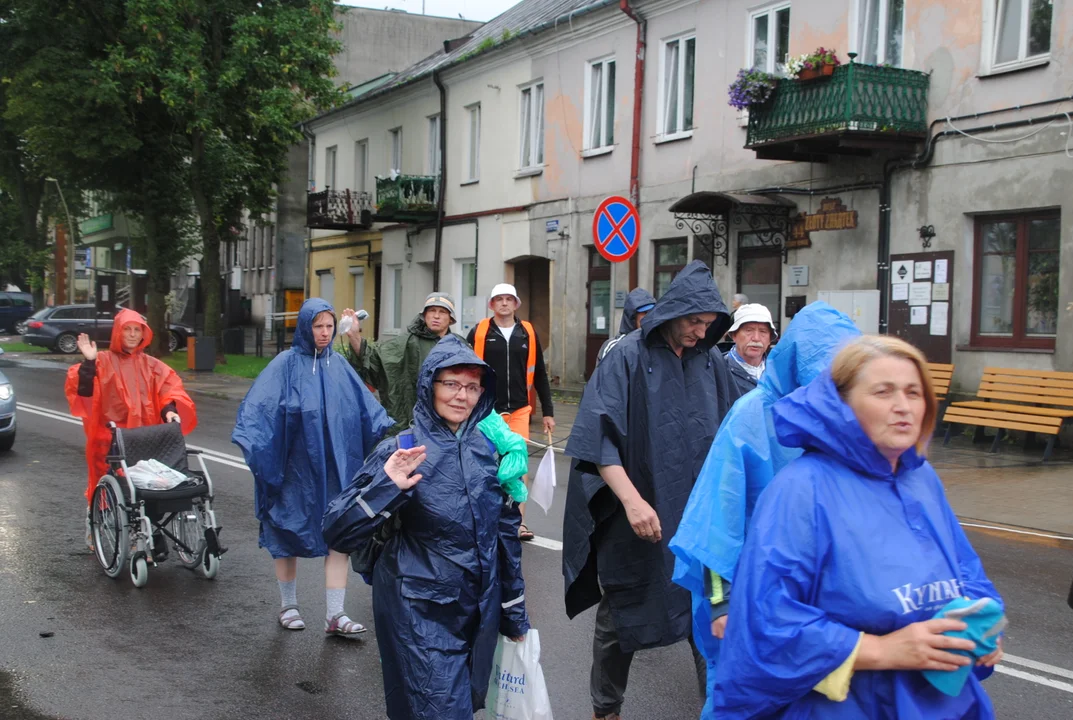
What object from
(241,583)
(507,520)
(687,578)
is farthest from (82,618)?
(687,578)

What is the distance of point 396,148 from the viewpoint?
30719 mm

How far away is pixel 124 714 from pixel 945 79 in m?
13.4

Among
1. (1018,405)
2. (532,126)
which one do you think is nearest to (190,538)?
(1018,405)

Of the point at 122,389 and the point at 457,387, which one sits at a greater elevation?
the point at 457,387

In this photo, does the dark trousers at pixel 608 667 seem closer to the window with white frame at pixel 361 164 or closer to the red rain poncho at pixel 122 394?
the red rain poncho at pixel 122 394

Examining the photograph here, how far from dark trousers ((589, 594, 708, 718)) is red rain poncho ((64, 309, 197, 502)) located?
406 cm

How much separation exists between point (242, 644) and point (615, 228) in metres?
8.75

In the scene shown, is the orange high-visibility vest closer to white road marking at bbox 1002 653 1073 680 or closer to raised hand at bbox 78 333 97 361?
raised hand at bbox 78 333 97 361

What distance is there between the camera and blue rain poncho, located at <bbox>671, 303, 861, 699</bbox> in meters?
2.84

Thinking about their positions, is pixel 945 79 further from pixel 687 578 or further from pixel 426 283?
pixel 426 283

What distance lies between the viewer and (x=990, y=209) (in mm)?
14164

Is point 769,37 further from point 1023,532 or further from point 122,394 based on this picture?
point 122,394

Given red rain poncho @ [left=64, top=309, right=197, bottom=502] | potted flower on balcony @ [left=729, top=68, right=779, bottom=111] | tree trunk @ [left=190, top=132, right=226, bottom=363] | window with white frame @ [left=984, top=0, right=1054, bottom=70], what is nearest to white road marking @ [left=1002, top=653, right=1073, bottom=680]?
red rain poncho @ [left=64, top=309, right=197, bottom=502]

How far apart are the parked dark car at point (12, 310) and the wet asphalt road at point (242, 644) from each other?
4255 cm
